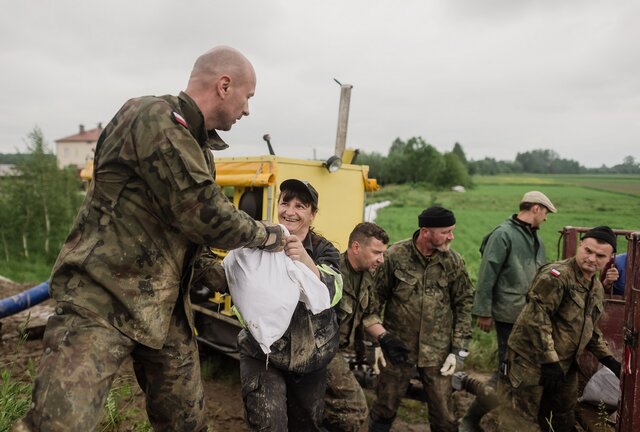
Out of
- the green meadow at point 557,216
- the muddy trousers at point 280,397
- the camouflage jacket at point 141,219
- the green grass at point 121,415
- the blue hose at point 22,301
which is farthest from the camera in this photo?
the green meadow at point 557,216

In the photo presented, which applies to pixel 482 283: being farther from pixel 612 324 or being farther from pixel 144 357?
pixel 144 357

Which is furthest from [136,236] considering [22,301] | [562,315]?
[22,301]

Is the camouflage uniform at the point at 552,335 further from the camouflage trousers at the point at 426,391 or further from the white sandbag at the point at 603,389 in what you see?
the camouflage trousers at the point at 426,391

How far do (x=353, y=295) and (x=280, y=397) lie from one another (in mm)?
1074

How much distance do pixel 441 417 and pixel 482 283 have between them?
1446mm

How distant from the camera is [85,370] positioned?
1768 mm

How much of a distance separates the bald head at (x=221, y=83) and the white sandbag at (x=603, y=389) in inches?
147

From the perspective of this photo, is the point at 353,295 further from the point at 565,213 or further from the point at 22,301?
the point at 565,213

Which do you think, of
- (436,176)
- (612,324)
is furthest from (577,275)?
(436,176)

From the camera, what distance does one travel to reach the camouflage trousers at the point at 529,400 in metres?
3.67

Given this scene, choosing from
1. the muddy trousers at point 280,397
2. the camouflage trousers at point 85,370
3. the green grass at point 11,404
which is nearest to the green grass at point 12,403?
the green grass at point 11,404

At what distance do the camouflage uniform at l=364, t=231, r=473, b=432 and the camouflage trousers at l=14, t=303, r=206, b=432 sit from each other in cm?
192

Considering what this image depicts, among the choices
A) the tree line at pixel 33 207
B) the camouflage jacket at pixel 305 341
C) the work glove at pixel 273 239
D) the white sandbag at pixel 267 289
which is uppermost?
the work glove at pixel 273 239

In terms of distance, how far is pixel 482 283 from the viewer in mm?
4645
